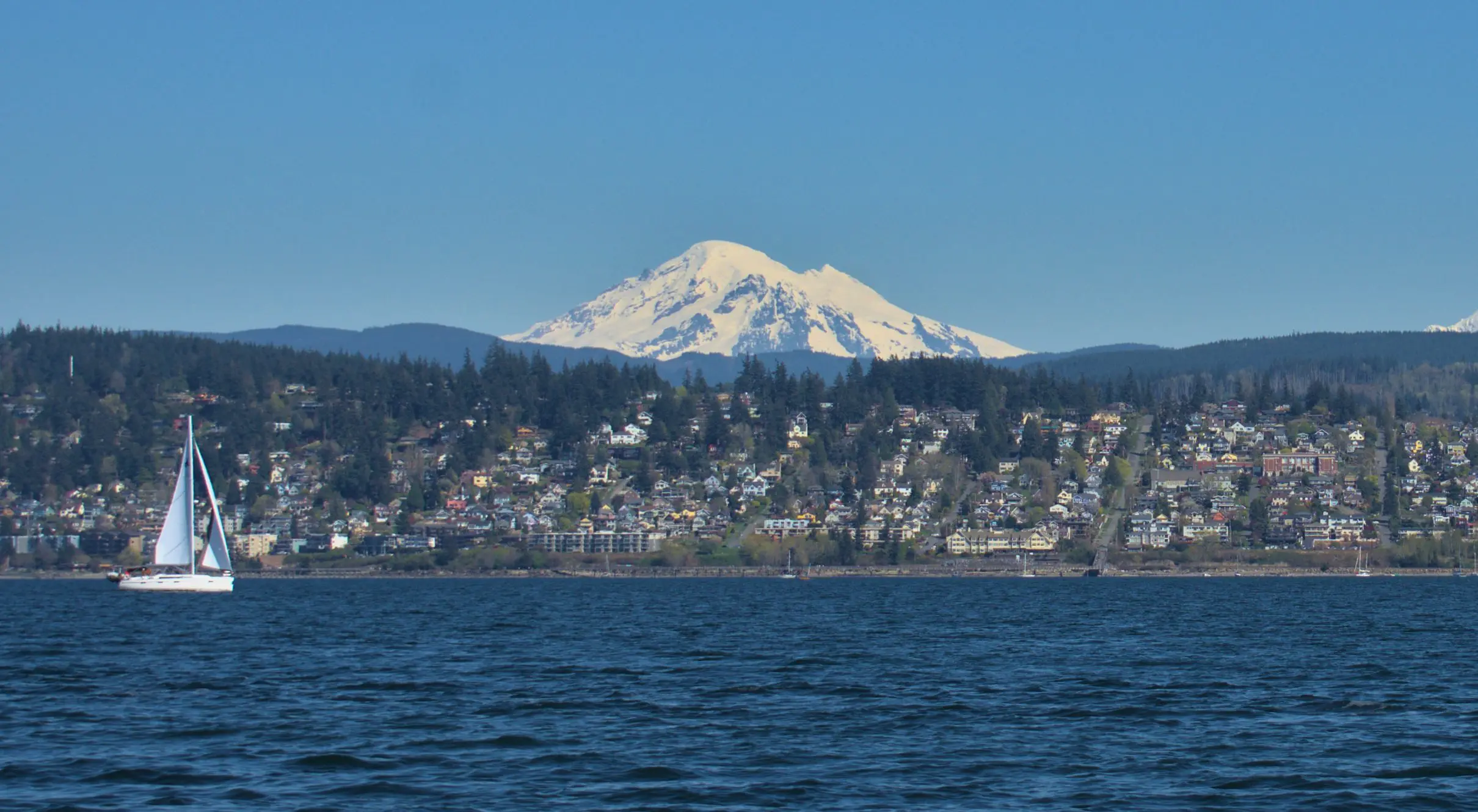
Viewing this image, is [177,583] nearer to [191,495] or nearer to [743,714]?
[191,495]

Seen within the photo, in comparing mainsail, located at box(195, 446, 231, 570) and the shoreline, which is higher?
mainsail, located at box(195, 446, 231, 570)

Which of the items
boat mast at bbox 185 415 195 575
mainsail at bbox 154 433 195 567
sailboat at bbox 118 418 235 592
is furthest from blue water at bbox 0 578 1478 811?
mainsail at bbox 154 433 195 567

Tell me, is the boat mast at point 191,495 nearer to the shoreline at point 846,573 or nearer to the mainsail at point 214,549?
the mainsail at point 214,549

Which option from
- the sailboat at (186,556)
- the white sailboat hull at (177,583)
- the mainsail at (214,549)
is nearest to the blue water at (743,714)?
the sailboat at (186,556)

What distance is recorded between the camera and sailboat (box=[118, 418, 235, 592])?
124 m

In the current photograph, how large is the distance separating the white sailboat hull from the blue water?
38.1m

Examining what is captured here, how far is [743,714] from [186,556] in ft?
295

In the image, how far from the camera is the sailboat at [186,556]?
407 ft

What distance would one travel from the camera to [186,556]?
12588 centimetres

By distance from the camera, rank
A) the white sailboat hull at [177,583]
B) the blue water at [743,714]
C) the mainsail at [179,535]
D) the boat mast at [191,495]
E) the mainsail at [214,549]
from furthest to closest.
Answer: the mainsail at [214,549]
the white sailboat hull at [177,583]
the mainsail at [179,535]
the boat mast at [191,495]
the blue water at [743,714]

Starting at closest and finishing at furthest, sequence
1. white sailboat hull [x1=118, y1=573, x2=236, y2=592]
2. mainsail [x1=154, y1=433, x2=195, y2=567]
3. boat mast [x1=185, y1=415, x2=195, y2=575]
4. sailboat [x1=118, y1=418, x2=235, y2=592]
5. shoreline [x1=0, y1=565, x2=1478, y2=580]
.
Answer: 1. boat mast [x1=185, y1=415, x2=195, y2=575]
2. sailboat [x1=118, y1=418, x2=235, y2=592]
3. mainsail [x1=154, y1=433, x2=195, y2=567]
4. white sailboat hull [x1=118, y1=573, x2=236, y2=592]
5. shoreline [x1=0, y1=565, x2=1478, y2=580]

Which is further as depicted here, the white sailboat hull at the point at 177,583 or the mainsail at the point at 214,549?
the mainsail at the point at 214,549

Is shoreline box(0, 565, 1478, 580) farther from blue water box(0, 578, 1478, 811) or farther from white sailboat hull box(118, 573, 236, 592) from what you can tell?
blue water box(0, 578, 1478, 811)

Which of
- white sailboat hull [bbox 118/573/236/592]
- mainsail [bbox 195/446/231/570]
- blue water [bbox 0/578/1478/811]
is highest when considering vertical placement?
mainsail [bbox 195/446/231/570]
